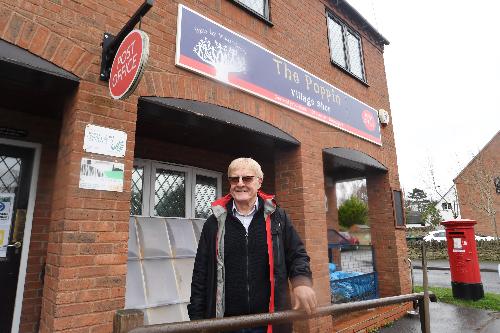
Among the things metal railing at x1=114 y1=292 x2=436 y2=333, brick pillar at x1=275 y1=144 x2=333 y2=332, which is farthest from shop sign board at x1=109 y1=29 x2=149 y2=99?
brick pillar at x1=275 y1=144 x2=333 y2=332

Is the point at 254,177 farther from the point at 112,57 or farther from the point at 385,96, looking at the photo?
the point at 385,96

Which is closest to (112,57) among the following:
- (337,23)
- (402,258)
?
(337,23)

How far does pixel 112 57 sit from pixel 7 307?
110 inches

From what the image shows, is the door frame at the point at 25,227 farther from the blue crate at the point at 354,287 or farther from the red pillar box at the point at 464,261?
the red pillar box at the point at 464,261

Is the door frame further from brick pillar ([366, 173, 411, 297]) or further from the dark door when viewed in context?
brick pillar ([366, 173, 411, 297])

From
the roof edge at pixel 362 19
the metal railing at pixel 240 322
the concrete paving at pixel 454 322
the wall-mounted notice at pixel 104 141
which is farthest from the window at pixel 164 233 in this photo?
the roof edge at pixel 362 19

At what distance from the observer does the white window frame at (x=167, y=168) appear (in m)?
4.70

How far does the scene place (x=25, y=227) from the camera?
3.54 m

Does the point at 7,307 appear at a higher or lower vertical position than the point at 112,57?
lower

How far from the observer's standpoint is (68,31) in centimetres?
293

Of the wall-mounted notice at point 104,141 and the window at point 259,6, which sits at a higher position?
the window at point 259,6

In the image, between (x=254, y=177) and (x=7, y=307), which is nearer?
(x=254, y=177)

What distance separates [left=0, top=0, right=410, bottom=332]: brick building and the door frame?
0.04ft

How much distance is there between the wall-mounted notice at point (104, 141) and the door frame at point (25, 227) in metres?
1.34
